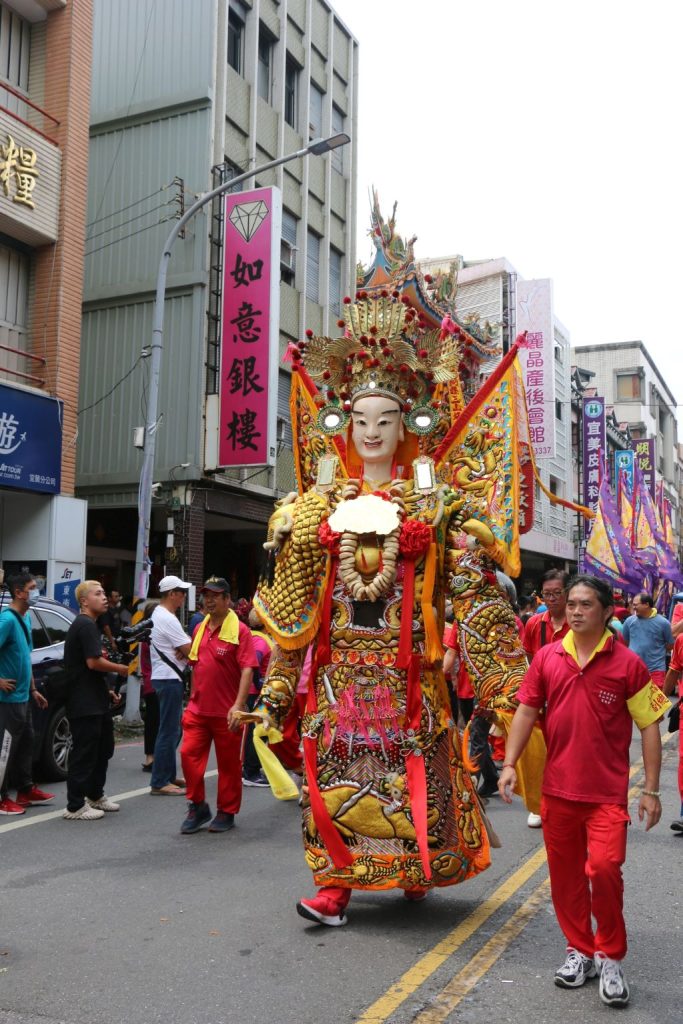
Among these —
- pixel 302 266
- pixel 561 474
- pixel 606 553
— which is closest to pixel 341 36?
pixel 302 266

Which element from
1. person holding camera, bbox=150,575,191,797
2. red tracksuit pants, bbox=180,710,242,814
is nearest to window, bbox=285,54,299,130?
person holding camera, bbox=150,575,191,797

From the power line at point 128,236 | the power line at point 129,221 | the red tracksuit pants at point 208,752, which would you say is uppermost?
the power line at point 129,221

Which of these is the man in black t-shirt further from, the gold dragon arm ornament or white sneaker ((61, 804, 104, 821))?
the gold dragon arm ornament

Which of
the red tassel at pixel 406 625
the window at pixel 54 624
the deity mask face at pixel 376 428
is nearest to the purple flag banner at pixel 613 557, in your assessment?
the window at pixel 54 624

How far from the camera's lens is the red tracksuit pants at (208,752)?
6699 millimetres

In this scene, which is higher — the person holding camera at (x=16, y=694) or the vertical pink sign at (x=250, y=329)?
A: the vertical pink sign at (x=250, y=329)

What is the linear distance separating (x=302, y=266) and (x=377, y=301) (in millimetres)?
16889

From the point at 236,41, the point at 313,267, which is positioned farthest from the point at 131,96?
the point at 313,267

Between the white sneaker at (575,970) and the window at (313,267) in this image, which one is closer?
the white sneaker at (575,970)

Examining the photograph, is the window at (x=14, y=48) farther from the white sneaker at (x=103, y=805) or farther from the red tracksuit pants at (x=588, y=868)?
the red tracksuit pants at (x=588, y=868)

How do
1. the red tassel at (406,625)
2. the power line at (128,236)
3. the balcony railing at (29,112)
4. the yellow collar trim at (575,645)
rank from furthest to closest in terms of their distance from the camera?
the power line at (128,236) < the balcony railing at (29,112) < the red tassel at (406,625) < the yellow collar trim at (575,645)

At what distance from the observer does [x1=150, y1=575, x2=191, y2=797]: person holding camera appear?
26.1 feet

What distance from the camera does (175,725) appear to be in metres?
7.93

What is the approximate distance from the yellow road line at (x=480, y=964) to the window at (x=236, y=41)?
720 inches
